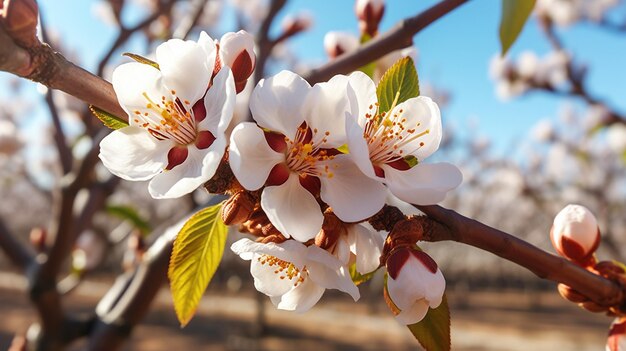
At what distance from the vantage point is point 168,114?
46 centimetres

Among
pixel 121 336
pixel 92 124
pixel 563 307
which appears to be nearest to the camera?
pixel 121 336

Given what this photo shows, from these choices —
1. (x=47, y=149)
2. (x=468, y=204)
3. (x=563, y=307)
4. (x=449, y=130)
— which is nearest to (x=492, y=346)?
(x=449, y=130)

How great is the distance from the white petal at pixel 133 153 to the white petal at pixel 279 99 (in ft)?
0.33

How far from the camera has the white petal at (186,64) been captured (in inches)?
16.8

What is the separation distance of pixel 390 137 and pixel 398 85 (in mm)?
57

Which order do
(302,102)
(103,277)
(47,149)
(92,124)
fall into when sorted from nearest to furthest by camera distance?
(302,102) → (92,124) → (47,149) → (103,277)

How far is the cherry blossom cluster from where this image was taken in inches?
15.6

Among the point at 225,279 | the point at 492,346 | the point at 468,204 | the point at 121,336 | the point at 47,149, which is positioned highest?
the point at 121,336

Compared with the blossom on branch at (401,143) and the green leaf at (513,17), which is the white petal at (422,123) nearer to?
the blossom on branch at (401,143)

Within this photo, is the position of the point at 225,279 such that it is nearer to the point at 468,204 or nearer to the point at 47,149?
the point at 47,149

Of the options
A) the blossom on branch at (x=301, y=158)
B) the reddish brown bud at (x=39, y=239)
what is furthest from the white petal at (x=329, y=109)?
the reddish brown bud at (x=39, y=239)

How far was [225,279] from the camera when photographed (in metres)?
12.4

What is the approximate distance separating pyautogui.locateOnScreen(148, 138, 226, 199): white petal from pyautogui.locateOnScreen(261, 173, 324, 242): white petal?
55 mm

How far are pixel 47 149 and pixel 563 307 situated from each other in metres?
11.2
